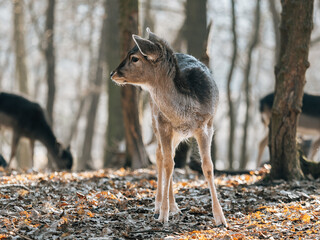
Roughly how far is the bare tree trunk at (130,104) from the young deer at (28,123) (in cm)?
335

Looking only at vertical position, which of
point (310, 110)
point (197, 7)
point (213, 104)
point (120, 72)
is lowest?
point (310, 110)

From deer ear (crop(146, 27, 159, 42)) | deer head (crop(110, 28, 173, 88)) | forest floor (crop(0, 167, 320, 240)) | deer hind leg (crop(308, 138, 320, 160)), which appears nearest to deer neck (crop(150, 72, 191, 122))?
deer head (crop(110, 28, 173, 88))

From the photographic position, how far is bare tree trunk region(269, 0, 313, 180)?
29.5 feet

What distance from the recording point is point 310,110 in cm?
1395

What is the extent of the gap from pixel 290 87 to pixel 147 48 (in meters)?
3.86

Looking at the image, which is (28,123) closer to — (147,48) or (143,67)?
(143,67)

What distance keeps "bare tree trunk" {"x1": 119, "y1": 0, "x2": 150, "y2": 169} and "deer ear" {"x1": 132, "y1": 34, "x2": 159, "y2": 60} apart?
516cm

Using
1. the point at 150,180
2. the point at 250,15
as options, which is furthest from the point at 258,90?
the point at 150,180

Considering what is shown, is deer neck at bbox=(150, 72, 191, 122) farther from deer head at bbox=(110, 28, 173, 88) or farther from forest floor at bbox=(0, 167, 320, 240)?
forest floor at bbox=(0, 167, 320, 240)

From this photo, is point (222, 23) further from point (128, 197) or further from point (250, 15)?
point (128, 197)

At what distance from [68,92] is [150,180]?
33224mm

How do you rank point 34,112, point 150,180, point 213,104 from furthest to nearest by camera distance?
point 34,112
point 150,180
point 213,104

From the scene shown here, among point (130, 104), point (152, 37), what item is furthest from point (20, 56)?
point (152, 37)

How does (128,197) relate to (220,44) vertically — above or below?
below
